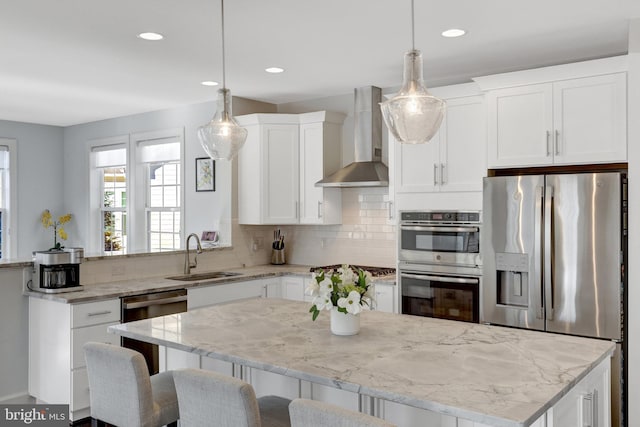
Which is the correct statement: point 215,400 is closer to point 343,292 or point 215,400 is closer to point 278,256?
point 343,292

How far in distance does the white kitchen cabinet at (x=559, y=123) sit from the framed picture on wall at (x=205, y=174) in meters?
2.87

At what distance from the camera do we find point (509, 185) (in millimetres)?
3865

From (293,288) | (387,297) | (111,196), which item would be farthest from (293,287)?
(111,196)

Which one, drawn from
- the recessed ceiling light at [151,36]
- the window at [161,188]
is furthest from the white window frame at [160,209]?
the recessed ceiling light at [151,36]

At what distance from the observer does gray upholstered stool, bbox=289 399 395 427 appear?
1.54 meters

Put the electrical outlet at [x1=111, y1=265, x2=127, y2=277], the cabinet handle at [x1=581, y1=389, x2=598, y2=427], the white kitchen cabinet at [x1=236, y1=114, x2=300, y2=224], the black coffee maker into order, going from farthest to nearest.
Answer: the white kitchen cabinet at [x1=236, y1=114, x2=300, y2=224]
the electrical outlet at [x1=111, y1=265, x2=127, y2=277]
the black coffee maker
the cabinet handle at [x1=581, y1=389, x2=598, y2=427]

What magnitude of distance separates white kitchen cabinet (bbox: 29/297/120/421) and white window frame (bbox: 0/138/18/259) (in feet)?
11.4

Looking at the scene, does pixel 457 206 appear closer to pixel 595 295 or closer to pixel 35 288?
pixel 595 295

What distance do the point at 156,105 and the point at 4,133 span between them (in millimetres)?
2393

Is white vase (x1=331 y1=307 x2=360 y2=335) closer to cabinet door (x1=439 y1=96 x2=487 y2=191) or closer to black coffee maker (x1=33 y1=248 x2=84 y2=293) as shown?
cabinet door (x1=439 y1=96 x2=487 y2=191)

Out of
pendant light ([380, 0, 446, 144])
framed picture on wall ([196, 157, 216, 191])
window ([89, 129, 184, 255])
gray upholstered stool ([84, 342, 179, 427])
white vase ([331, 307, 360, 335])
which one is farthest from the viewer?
window ([89, 129, 184, 255])

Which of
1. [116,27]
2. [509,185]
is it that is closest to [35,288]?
[116,27]

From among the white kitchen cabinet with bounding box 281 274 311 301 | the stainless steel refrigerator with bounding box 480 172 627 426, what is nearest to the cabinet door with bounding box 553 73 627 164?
the stainless steel refrigerator with bounding box 480 172 627 426

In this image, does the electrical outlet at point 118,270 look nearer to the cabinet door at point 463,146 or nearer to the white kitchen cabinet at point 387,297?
the white kitchen cabinet at point 387,297
